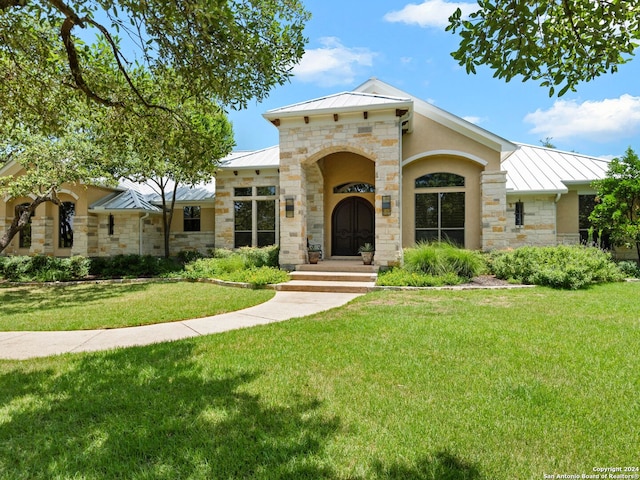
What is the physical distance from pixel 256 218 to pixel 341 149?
531 cm

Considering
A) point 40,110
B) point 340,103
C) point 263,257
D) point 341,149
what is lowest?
point 263,257

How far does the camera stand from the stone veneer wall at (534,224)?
13.6 meters

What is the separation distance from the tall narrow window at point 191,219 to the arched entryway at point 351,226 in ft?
22.6

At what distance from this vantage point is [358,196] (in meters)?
14.1

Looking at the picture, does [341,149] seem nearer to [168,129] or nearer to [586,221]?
[168,129]

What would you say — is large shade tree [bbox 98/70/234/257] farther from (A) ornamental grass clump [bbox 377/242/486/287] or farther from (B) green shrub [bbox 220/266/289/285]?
(A) ornamental grass clump [bbox 377/242/486/287]

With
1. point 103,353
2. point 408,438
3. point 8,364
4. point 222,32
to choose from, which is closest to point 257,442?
point 408,438

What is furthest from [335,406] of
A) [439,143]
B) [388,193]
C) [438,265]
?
[439,143]

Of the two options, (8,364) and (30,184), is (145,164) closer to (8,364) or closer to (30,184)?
(30,184)

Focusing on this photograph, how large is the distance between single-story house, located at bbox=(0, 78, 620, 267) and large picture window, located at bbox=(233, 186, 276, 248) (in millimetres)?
45

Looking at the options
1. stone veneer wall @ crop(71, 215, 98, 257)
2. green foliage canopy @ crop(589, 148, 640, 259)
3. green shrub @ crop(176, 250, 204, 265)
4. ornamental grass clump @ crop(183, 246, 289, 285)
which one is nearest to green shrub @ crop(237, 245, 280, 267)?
ornamental grass clump @ crop(183, 246, 289, 285)

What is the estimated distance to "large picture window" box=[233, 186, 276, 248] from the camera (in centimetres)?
1521

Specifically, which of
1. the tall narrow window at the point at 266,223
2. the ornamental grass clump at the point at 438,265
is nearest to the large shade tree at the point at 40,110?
the tall narrow window at the point at 266,223

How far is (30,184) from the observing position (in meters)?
12.3
